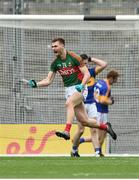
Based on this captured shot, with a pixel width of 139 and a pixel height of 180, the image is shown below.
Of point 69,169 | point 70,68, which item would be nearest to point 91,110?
point 70,68

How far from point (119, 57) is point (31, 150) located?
2.91m

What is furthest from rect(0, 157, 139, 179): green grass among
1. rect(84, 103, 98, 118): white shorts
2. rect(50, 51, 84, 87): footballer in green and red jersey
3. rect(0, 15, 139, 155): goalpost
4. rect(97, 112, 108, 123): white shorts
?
rect(0, 15, 139, 155): goalpost

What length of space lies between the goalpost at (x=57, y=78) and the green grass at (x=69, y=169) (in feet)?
14.2

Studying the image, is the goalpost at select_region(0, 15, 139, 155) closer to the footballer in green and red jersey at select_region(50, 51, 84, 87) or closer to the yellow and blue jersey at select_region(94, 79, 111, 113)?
the yellow and blue jersey at select_region(94, 79, 111, 113)

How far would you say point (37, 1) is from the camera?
21859mm

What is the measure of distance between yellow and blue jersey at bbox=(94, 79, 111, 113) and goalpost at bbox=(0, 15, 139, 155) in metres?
1.49

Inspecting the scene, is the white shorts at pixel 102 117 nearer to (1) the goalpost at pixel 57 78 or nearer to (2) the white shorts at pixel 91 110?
(2) the white shorts at pixel 91 110

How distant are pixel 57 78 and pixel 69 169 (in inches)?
266

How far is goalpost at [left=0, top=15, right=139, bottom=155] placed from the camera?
54.7 ft

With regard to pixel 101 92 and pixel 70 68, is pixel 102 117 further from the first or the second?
pixel 70 68

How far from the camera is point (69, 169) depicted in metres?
10.8

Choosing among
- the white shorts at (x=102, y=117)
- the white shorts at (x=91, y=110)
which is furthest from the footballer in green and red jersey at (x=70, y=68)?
the white shorts at (x=102, y=117)

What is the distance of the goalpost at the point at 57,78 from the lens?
16.7m

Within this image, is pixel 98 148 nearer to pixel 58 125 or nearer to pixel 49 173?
pixel 58 125
